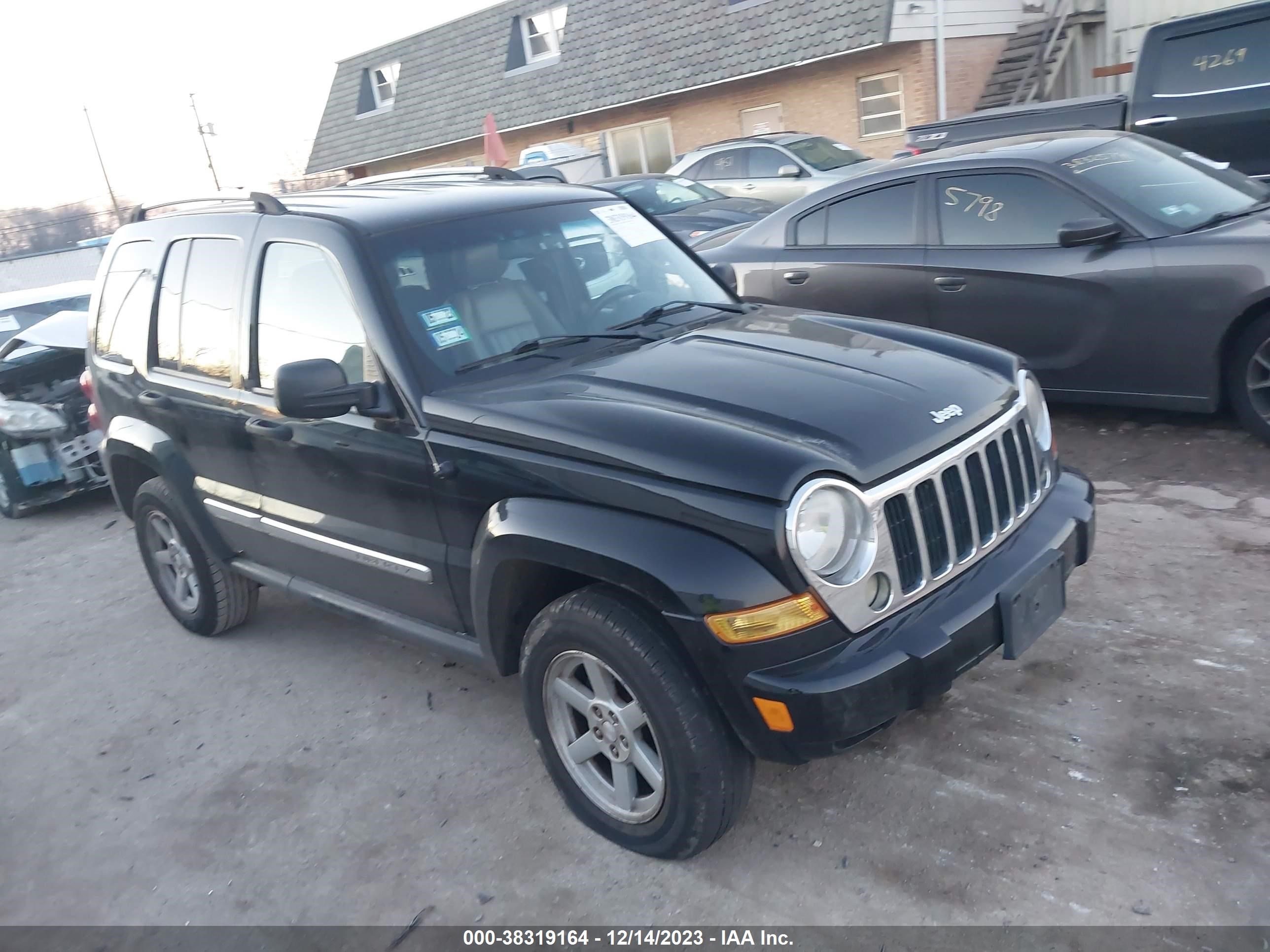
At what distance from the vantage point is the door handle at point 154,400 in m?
4.66

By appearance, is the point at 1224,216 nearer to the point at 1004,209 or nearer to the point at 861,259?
the point at 1004,209

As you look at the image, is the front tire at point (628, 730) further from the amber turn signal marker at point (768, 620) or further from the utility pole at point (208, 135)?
the utility pole at point (208, 135)

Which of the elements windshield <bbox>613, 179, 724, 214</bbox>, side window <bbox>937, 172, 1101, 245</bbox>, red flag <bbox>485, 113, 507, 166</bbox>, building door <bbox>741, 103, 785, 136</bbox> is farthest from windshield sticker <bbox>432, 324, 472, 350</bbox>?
building door <bbox>741, 103, 785, 136</bbox>

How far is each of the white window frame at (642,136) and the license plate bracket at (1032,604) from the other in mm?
19372

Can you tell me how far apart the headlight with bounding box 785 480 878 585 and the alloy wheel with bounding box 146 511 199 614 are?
3.49 m

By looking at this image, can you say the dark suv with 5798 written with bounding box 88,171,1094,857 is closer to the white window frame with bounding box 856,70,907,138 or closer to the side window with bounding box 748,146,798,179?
the side window with bounding box 748,146,798,179

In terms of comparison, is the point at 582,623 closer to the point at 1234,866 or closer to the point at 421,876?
the point at 421,876

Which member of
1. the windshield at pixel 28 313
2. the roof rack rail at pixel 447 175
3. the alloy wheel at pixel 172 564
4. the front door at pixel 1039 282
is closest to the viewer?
the roof rack rail at pixel 447 175

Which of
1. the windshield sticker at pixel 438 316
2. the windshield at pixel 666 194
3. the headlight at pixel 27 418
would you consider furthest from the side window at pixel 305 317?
the windshield at pixel 666 194

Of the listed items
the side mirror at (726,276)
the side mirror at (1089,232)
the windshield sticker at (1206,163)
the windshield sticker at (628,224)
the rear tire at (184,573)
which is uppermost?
the windshield sticker at (628,224)

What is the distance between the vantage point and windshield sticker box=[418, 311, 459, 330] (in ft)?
11.8

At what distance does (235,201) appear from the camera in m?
4.43

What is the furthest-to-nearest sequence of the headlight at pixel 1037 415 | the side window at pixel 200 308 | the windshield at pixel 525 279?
the side window at pixel 200 308 → the windshield at pixel 525 279 → the headlight at pixel 1037 415

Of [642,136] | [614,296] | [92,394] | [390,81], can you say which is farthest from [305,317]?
[390,81]
